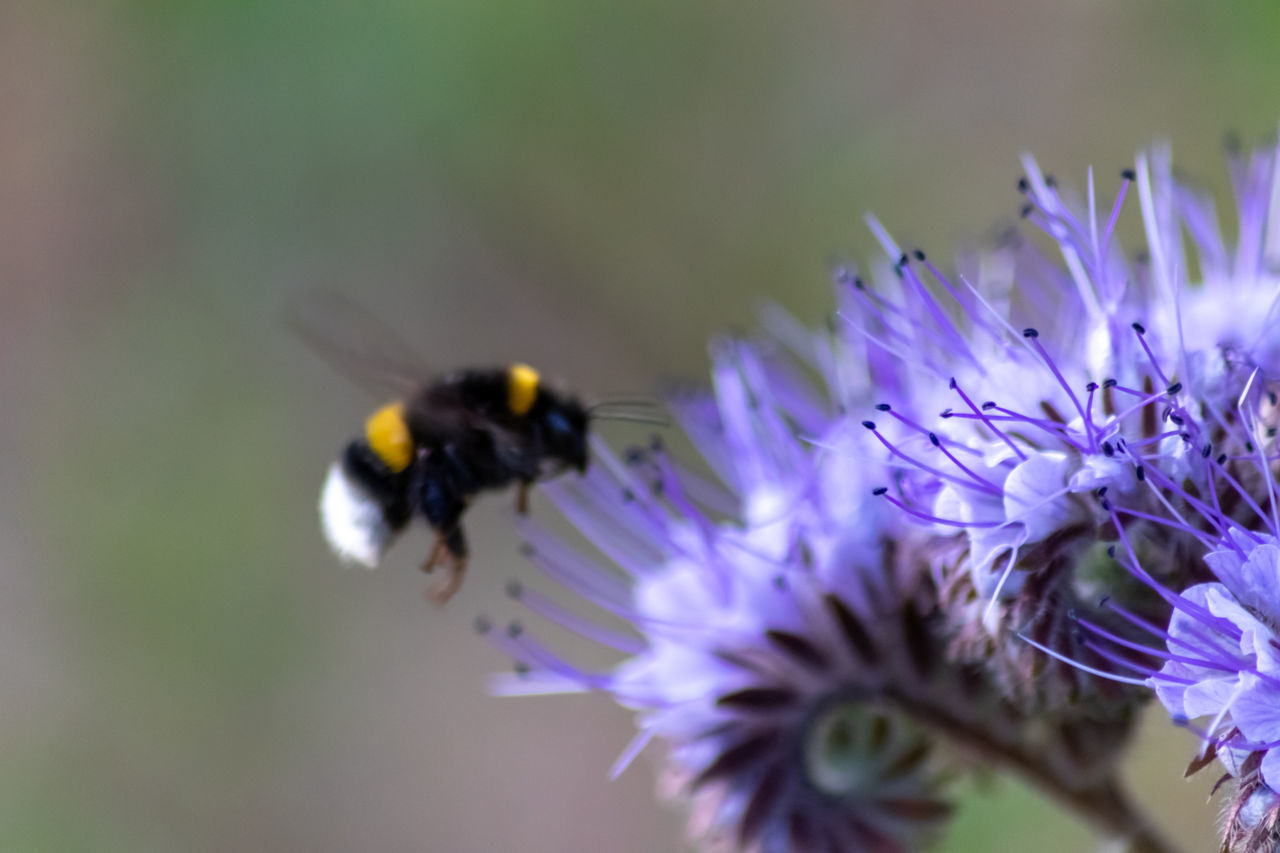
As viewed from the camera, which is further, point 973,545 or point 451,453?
point 451,453

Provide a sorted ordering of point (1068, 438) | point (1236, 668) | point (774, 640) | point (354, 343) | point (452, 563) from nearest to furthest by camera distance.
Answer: point (1236, 668) < point (1068, 438) < point (774, 640) < point (354, 343) < point (452, 563)

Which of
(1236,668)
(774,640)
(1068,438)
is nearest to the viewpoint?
(1236,668)

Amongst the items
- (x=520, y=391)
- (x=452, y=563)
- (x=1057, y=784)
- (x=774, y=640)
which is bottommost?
(x=1057, y=784)

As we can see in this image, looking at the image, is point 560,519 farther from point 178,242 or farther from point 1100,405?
point 1100,405

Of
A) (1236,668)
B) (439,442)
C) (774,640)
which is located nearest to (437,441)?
(439,442)

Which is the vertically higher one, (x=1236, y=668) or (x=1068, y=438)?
(x=1068, y=438)

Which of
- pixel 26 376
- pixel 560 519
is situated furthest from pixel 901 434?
pixel 26 376

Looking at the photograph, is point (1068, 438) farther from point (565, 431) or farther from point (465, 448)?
point (465, 448)
